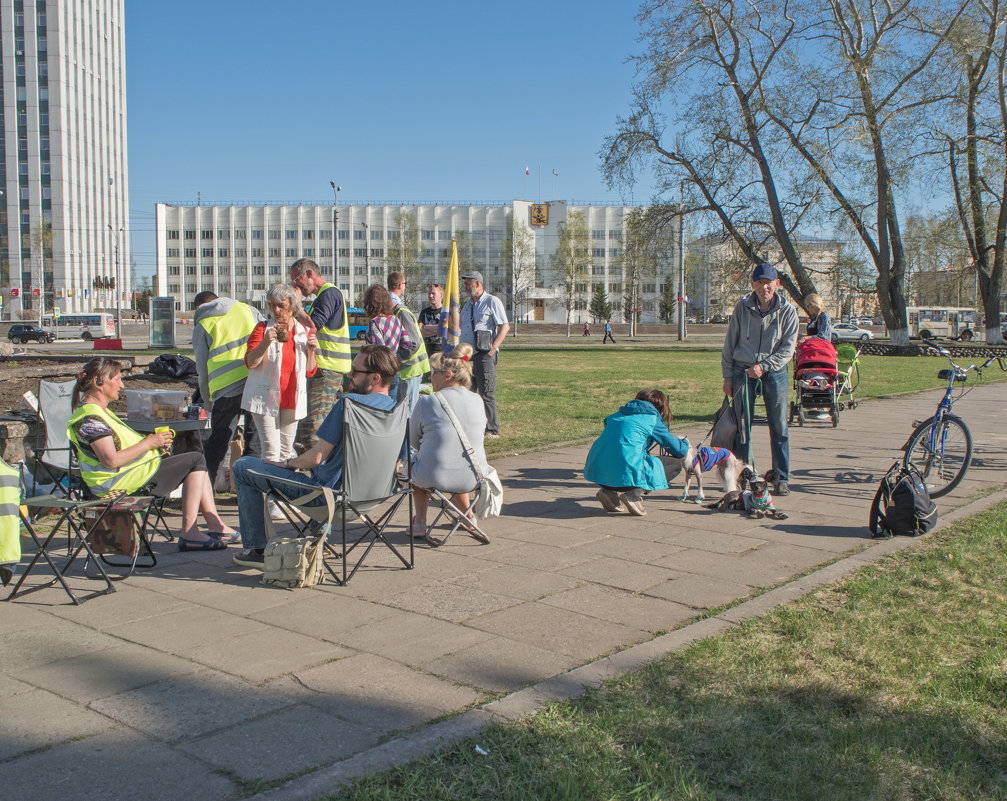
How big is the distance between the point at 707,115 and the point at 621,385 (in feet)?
66.2

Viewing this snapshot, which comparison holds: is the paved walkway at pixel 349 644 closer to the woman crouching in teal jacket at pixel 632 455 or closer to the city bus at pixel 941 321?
the woman crouching in teal jacket at pixel 632 455

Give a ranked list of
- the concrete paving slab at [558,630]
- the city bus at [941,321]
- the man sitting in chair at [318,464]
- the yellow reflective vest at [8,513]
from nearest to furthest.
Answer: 1. the concrete paving slab at [558,630]
2. the yellow reflective vest at [8,513]
3. the man sitting in chair at [318,464]
4. the city bus at [941,321]

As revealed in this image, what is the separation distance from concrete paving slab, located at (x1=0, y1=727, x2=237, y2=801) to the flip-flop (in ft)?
9.10

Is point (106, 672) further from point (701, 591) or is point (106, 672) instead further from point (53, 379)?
point (53, 379)

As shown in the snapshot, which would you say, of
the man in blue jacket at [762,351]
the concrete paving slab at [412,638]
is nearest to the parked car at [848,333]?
the man in blue jacket at [762,351]

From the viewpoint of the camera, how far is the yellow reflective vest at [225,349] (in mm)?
6660

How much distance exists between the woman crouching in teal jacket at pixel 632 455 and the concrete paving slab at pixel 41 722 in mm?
4188

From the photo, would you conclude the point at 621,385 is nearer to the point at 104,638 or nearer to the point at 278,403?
the point at 278,403

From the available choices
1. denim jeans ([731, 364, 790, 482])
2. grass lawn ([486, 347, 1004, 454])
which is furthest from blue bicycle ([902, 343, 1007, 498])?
grass lawn ([486, 347, 1004, 454])

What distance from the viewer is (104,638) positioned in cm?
426

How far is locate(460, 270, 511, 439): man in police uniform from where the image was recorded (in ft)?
34.1

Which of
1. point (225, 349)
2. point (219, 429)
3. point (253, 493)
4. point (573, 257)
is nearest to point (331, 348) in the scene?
point (225, 349)

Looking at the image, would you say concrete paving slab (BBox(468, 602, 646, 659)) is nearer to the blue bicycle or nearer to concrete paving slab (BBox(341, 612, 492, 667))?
concrete paving slab (BBox(341, 612, 492, 667))

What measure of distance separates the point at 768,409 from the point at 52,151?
112 metres
